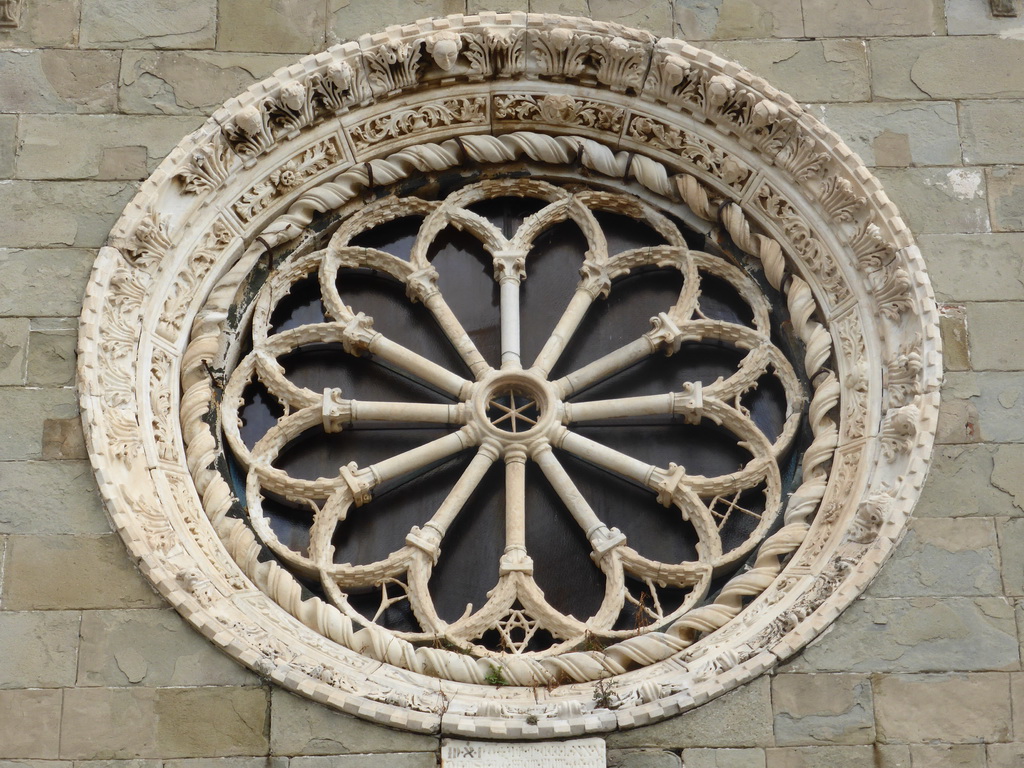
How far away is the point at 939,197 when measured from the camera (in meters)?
9.94

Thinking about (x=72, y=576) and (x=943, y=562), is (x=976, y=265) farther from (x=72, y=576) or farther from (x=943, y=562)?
(x=72, y=576)

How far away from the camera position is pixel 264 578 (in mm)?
9148

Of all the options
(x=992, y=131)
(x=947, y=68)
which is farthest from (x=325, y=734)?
(x=947, y=68)

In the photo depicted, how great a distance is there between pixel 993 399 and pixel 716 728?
97.0 inches

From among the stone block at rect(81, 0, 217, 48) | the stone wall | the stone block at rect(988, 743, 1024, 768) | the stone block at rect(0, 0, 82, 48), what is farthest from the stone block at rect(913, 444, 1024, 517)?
the stone block at rect(0, 0, 82, 48)

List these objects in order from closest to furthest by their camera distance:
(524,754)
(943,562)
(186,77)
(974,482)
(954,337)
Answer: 1. (524,754)
2. (943,562)
3. (974,482)
4. (954,337)
5. (186,77)

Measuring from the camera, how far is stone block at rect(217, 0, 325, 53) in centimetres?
1041

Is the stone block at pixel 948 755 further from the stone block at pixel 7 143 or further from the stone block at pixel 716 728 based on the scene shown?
the stone block at pixel 7 143

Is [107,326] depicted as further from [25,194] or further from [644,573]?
[644,573]

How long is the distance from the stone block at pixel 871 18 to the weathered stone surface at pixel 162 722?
5328mm

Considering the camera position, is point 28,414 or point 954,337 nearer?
point 28,414

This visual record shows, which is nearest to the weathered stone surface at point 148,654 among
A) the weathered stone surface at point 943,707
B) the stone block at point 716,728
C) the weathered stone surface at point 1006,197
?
the stone block at point 716,728

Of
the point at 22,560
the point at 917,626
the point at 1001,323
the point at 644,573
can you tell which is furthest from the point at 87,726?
the point at 1001,323

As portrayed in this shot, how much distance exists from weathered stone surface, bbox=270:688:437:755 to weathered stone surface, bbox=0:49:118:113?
12.7 ft
